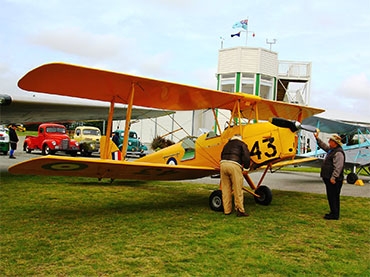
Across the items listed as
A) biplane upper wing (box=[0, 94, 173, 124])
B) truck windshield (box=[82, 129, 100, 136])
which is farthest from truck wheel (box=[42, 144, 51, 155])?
biplane upper wing (box=[0, 94, 173, 124])

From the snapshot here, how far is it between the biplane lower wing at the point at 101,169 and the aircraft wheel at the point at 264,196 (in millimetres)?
1145

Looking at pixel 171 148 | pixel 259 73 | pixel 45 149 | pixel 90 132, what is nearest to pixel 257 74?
pixel 259 73

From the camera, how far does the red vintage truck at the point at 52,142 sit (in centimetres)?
2395

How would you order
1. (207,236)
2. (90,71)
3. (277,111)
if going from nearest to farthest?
(207,236), (90,71), (277,111)

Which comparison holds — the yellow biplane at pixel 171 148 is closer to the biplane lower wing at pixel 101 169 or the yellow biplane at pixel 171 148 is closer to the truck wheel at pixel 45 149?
the biplane lower wing at pixel 101 169

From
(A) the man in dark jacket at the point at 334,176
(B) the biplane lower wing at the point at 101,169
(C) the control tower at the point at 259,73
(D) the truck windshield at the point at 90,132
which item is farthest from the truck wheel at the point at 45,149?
(A) the man in dark jacket at the point at 334,176

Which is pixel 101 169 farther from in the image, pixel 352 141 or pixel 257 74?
pixel 257 74

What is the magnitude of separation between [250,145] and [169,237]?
3.12 metres

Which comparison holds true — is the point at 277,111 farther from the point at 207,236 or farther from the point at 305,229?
the point at 207,236

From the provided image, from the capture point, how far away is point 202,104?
865 cm

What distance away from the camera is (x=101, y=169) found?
656 cm

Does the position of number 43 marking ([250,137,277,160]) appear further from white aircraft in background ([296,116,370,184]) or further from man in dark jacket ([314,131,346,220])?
white aircraft in background ([296,116,370,184])

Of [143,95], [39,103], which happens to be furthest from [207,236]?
[39,103]

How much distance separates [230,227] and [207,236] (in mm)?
706
